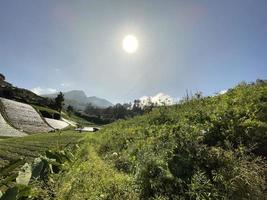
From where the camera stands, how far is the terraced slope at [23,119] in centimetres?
6512

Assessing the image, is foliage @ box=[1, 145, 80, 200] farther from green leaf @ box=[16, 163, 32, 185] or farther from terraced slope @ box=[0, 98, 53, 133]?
terraced slope @ box=[0, 98, 53, 133]

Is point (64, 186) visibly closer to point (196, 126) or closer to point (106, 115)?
point (196, 126)

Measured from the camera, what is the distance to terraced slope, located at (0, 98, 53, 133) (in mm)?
65125

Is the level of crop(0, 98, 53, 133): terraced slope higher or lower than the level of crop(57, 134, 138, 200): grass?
higher

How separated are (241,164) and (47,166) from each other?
222 inches

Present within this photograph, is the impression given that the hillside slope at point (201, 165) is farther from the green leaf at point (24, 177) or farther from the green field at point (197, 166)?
the green leaf at point (24, 177)

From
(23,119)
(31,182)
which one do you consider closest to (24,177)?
(31,182)

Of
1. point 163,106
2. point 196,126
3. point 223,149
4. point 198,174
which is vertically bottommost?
point 198,174

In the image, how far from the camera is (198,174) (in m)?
6.29

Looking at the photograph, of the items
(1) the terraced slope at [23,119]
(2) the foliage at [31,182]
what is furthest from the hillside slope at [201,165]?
(1) the terraced slope at [23,119]

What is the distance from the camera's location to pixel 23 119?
73.8 m

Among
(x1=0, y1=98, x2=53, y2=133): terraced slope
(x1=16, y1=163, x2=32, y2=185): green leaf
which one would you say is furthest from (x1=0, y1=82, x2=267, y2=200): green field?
(x1=0, y1=98, x2=53, y2=133): terraced slope

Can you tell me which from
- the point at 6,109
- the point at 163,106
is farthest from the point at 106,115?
the point at 163,106

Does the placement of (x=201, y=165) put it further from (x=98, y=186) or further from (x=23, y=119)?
(x=23, y=119)
